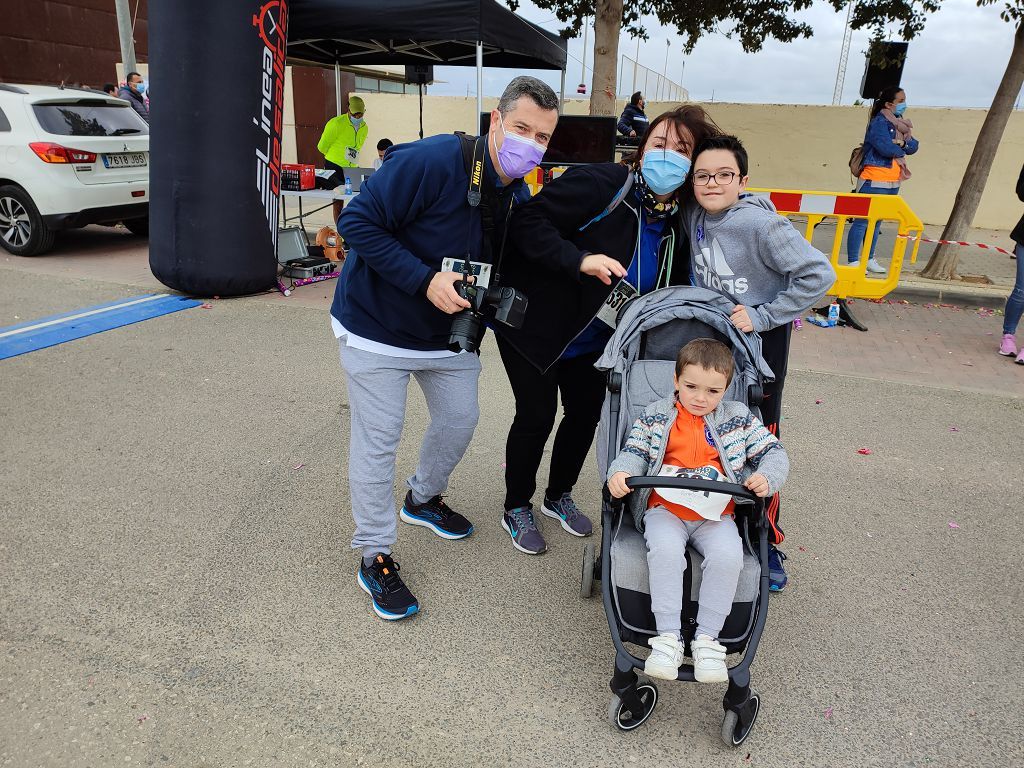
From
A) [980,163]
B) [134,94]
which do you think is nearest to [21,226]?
[134,94]

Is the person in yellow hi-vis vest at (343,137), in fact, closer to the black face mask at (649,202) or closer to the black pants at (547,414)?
the black pants at (547,414)

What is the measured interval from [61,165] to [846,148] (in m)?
14.2

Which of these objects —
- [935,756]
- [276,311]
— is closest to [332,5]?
[276,311]

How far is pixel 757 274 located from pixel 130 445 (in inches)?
138

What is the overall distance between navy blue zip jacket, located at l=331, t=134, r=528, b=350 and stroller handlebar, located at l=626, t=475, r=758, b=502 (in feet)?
3.17

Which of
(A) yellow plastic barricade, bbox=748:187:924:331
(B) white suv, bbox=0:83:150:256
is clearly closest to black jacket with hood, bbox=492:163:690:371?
(A) yellow plastic barricade, bbox=748:187:924:331

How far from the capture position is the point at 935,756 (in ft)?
7.70

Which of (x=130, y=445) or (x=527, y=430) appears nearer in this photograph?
(x=527, y=430)

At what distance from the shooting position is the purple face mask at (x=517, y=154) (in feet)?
8.59

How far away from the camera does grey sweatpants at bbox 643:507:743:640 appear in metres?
2.29

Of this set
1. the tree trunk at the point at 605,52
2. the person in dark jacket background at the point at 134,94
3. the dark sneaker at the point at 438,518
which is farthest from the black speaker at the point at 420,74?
the dark sneaker at the point at 438,518

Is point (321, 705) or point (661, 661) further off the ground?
point (661, 661)

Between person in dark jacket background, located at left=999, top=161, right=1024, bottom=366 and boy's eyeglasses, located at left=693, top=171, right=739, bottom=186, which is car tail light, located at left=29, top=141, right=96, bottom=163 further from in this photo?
person in dark jacket background, located at left=999, top=161, right=1024, bottom=366

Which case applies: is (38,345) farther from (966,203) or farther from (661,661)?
(966,203)
